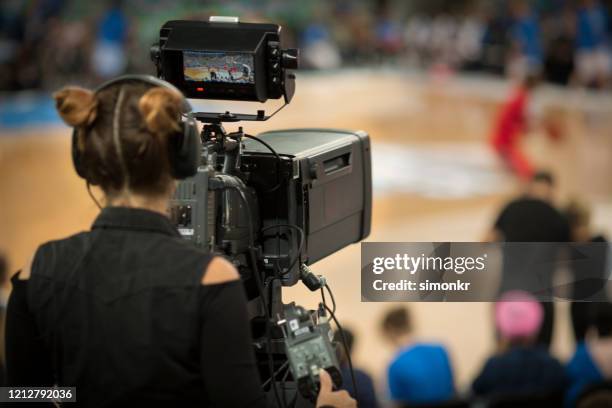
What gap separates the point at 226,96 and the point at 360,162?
50 centimetres

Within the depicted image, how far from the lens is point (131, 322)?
1729 mm

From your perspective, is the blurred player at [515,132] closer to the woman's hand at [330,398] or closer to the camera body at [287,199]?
the camera body at [287,199]

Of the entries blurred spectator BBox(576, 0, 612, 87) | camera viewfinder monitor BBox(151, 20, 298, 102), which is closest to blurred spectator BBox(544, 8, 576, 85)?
blurred spectator BBox(576, 0, 612, 87)

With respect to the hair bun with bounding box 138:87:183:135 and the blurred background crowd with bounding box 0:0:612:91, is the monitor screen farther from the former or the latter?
the blurred background crowd with bounding box 0:0:612:91

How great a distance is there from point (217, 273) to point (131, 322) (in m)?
0.17

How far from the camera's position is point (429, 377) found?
3383 mm

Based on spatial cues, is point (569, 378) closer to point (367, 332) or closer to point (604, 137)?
point (367, 332)

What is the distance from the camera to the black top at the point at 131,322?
66.9 inches

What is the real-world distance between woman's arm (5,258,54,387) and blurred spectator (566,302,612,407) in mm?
1629

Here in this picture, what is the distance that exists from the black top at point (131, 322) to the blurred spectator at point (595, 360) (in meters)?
1.48

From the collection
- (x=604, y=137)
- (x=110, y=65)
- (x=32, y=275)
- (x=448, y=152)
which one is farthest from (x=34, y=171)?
(x=32, y=275)

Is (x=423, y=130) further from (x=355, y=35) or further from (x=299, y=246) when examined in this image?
(x=299, y=246)

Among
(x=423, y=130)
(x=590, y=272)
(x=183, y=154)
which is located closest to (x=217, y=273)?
(x=183, y=154)

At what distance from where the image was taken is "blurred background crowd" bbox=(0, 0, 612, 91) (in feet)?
53.6
